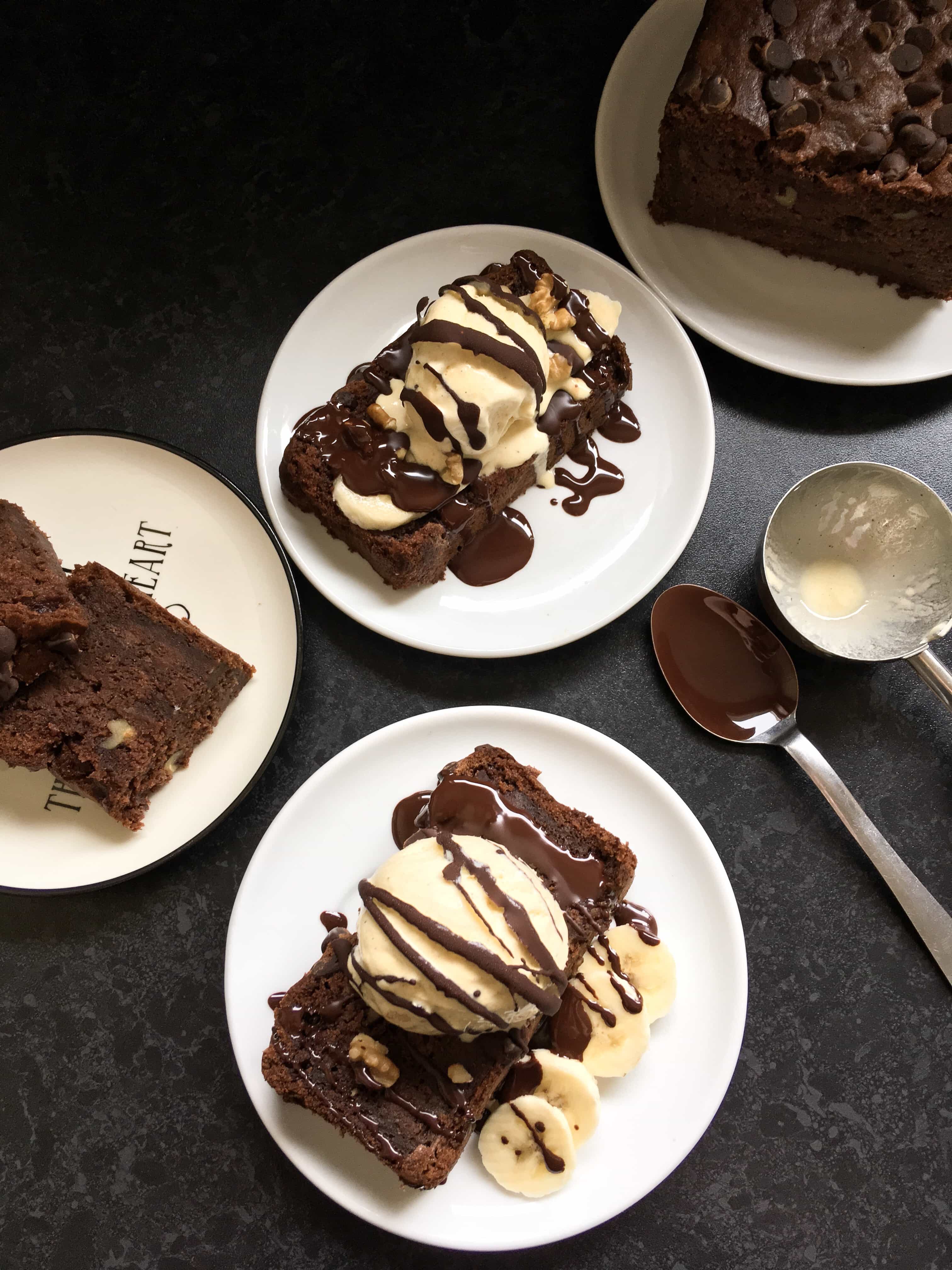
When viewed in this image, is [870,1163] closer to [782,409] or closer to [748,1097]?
[748,1097]

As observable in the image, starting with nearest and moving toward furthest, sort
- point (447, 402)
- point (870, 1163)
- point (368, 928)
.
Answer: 1. point (368, 928)
2. point (447, 402)
3. point (870, 1163)

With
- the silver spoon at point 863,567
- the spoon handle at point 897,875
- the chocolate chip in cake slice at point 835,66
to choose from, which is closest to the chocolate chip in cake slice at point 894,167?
the chocolate chip in cake slice at point 835,66

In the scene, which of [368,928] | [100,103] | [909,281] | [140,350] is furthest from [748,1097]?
[100,103]

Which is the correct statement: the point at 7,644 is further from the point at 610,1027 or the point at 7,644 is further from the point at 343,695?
the point at 610,1027

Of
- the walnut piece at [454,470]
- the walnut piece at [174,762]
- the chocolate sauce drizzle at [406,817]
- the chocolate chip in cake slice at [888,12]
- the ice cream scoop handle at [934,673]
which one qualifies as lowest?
the walnut piece at [174,762]

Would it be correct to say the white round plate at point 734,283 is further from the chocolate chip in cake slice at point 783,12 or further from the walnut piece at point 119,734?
the walnut piece at point 119,734

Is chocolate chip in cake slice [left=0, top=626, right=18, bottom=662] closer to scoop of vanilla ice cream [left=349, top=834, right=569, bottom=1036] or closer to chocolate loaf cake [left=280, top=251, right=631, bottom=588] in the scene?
chocolate loaf cake [left=280, top=251, right=631, bottom=588]
